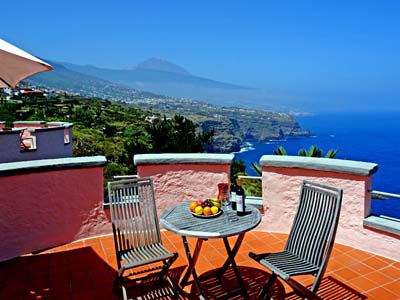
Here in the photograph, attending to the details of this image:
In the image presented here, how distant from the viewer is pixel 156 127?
15.2m

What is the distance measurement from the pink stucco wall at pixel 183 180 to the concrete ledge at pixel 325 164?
0.63 m

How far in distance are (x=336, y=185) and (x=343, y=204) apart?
25 centimetres

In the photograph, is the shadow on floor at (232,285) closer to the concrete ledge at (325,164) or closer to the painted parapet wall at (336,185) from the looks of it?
the painted parapet wall at (336,185)

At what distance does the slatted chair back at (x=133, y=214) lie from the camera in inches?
121

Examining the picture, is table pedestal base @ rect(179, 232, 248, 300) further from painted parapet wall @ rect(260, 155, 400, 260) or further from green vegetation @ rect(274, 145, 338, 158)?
green vegetation @ rect(274, 145, 338, 158)

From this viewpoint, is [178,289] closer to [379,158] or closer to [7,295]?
[7,295]

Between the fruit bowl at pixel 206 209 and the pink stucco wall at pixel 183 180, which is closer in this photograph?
the fruit bowl at pixel 206 209


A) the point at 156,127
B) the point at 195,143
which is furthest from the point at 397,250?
the point at 156,127

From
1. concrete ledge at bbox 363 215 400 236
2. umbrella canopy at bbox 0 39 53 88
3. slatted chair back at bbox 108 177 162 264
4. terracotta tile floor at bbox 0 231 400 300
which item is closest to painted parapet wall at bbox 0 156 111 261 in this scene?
terracotta tile floor at bbox 0 231 400 300

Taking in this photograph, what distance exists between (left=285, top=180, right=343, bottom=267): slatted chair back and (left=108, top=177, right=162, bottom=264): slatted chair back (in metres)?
1.32

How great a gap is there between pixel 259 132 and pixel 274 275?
7974 centimetres

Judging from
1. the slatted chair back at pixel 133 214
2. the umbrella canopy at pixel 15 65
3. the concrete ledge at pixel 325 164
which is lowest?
the slatted chair back at pixel 133 214

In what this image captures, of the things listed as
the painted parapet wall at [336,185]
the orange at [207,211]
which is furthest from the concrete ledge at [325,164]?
the orange at [207,211]

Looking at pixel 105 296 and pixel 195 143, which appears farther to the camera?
pixel 195 143
